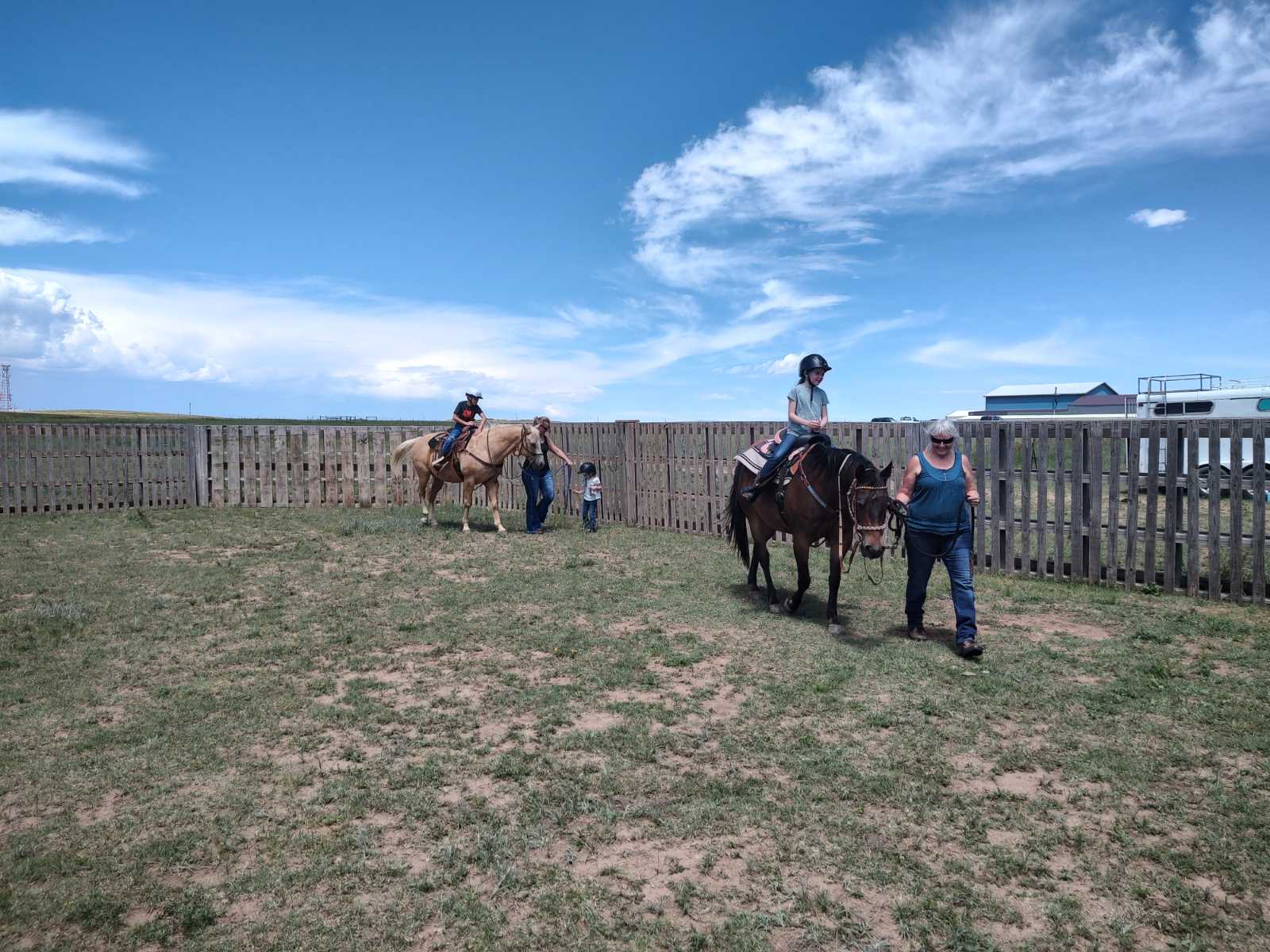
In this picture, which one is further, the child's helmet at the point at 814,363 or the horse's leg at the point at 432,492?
the horse's leg at the point at 432,492

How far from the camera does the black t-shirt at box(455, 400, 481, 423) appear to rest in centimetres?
1507

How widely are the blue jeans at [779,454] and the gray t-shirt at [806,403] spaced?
0.28 feet

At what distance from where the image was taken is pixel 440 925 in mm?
3064

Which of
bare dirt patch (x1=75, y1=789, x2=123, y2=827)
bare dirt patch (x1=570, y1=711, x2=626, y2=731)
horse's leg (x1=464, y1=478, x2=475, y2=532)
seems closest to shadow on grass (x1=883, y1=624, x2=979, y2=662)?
bare dirt patch (x1=570, y1=711, x2=626, y2=731)

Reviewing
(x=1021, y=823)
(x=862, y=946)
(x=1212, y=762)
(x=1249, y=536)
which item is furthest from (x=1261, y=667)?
(x=862, y=946)

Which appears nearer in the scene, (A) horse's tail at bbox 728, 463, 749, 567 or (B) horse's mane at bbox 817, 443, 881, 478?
(B) horse's mane at bbox 817, 443, 881, 478

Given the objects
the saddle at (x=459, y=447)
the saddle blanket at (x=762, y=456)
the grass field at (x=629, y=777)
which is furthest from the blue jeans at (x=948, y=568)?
the saddle at (x=459, y=447)

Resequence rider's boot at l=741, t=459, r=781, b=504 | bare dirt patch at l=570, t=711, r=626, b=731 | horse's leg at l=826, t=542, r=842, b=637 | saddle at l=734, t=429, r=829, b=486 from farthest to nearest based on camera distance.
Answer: rider's boot at l=741, t=459, r=781, b=504 → saddle at l=734, t=429, r=829, b=486 → horse's leg at l=826, t=542, r=842, b=637 → bare dirt patch at l=570, t=711, r=626, b=731

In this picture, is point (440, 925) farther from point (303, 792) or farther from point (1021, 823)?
point (1021, 823)

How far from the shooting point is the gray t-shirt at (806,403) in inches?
321

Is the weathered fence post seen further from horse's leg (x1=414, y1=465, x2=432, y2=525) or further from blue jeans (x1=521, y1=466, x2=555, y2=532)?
horse's leg (x1=414, y1=465, x2=432, y2=525)

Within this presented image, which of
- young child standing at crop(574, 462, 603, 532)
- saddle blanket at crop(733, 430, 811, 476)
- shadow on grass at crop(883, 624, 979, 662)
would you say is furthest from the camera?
young child standing at crop(574, 462, 603, 532)

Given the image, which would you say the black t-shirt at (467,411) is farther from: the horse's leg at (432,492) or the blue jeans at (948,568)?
the blue jeans at (948,568)

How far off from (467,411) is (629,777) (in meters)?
11.7
